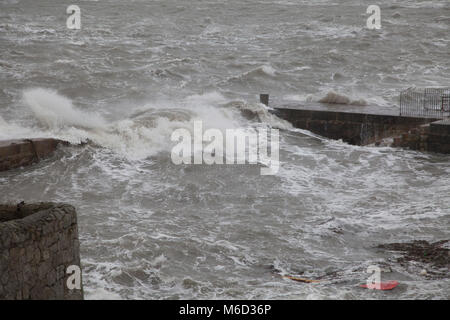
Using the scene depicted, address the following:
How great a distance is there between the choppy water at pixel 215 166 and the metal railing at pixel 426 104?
893mm

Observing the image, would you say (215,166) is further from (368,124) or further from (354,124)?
(368,124)

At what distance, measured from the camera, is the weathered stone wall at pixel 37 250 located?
712cm

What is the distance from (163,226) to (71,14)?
29390 mm

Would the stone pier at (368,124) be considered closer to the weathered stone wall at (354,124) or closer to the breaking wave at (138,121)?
the weathered stone wall at (354,124)

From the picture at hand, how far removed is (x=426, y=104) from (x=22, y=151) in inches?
463

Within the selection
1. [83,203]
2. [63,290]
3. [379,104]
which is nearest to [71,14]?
[379,104]

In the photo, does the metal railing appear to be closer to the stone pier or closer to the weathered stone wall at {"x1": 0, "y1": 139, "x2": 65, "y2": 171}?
the stone pier

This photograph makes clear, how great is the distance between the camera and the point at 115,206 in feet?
47.8

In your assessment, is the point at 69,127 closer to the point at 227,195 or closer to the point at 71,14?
the point at 227,195

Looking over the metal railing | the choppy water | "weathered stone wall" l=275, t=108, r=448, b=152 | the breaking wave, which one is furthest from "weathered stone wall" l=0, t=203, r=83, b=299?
the metal railing

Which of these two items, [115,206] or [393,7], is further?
[393,7]

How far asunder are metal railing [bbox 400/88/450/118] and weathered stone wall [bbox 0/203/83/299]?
48.0 ft

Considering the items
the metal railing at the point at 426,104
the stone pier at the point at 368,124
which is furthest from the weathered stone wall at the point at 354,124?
A: the metal railing at the point at 426,104
